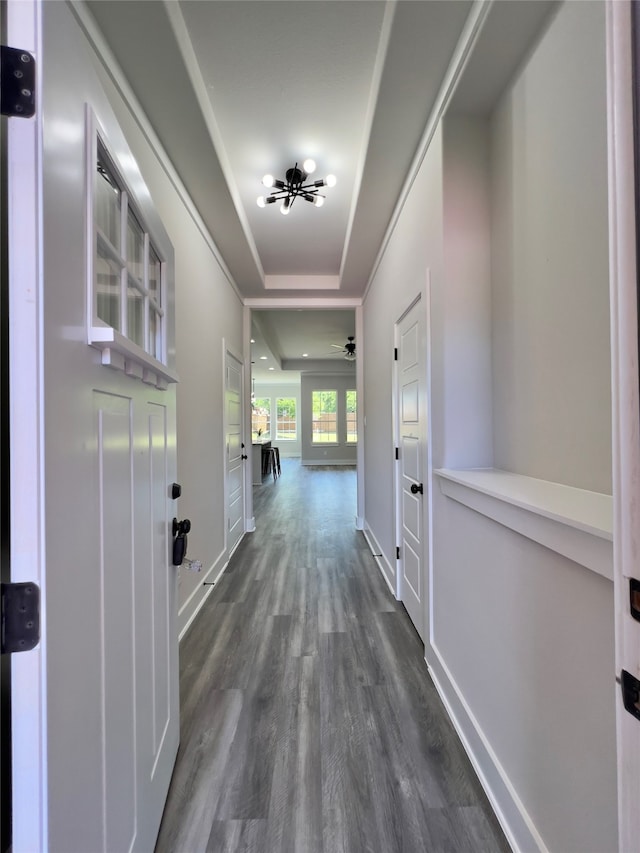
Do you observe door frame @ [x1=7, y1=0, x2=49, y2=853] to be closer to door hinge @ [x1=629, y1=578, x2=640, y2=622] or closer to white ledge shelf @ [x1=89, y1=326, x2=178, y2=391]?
white ledge shelf @ [x1=89, y1=326, x2=178, y2=391]

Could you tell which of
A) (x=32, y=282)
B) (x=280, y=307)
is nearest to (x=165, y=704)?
(x=32, y=282)

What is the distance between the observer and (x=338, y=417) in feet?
34.8

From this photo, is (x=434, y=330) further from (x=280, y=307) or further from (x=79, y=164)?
(x=280, y=307)

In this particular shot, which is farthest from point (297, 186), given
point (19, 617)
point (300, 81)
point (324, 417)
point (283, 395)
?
point (283, 395)

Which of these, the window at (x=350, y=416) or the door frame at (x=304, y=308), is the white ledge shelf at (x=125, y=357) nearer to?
the door frame at (x=304, y=308)

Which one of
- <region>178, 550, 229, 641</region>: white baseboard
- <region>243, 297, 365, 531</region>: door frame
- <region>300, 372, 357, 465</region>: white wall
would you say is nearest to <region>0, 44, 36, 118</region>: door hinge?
<region>178, 550, 229, 641</region>: white baseboard

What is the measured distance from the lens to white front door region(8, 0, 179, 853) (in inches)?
20.1

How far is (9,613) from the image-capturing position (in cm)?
49

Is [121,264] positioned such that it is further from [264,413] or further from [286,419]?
[286,419]

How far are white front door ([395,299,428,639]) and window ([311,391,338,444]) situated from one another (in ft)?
25.9

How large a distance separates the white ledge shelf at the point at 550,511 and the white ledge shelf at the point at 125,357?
106 centimetres

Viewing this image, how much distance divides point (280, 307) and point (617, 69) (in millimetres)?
4021

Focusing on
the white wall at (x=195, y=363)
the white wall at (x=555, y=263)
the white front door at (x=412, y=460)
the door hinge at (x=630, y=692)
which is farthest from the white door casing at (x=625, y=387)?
the white wall at (x=195, y=363)

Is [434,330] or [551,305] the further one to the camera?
[434,330]
